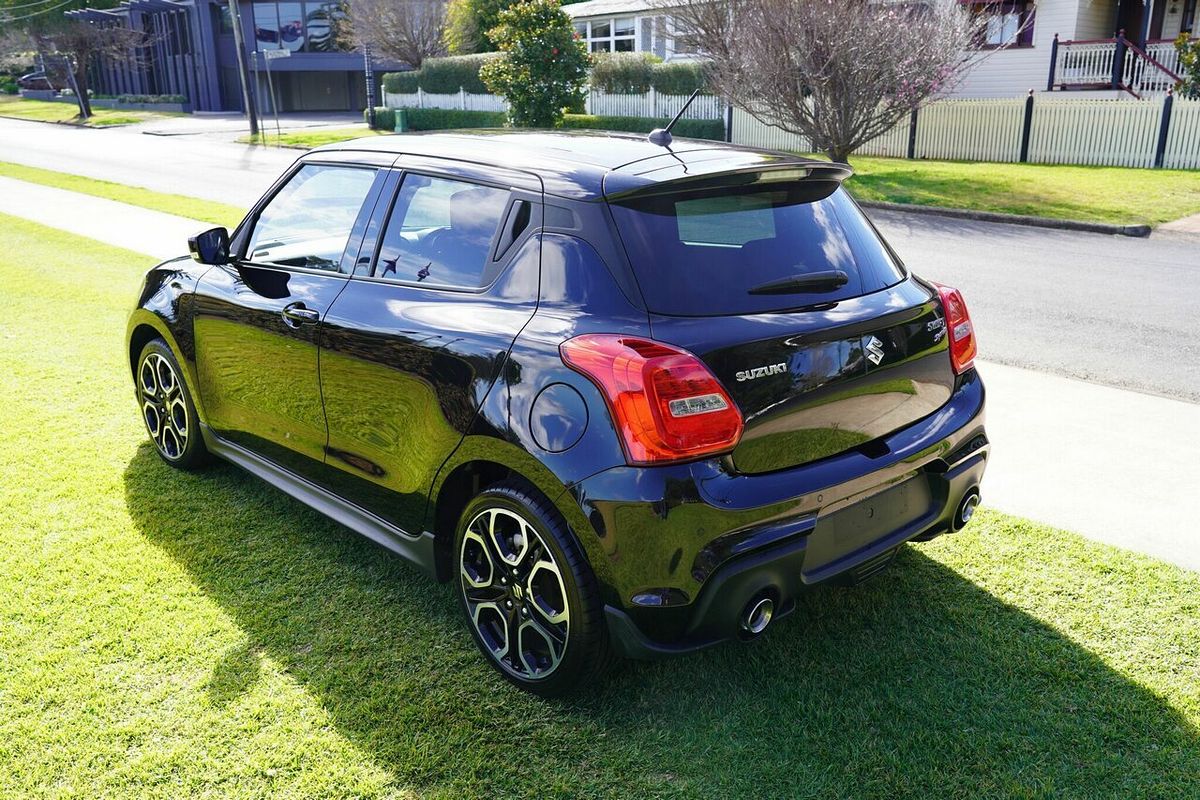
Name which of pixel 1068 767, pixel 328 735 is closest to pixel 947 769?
pixel 1068 767

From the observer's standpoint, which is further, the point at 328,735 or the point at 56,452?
the point at 56,452

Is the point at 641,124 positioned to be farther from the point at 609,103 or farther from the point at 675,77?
the point at 609,103

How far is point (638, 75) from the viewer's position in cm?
3003

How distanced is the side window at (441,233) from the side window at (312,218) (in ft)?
0.91

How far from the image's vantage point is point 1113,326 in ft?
27.4

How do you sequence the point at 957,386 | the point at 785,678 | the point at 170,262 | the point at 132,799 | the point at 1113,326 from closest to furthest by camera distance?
the point at 132,799, the point at 785,678, the point at 957,386, the point at 170,262, the point at 1113,326

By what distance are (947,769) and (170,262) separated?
4.28 m

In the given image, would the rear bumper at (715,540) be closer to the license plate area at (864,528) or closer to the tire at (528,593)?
the license plate area at (864,528)

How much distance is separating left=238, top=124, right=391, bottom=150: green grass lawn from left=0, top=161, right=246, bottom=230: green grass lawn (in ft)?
29.7

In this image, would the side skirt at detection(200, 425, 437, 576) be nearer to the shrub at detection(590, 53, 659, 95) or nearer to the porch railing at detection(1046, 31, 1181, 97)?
the porch railing at detection(1046, 31, 1181, 97)

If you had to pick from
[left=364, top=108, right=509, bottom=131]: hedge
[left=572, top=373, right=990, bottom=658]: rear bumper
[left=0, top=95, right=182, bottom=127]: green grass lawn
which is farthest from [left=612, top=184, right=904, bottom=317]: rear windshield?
[left=0, top=95, right=182, bottom=127]: green grass lawn

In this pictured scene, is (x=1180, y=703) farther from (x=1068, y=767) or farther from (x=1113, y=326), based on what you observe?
(x=1113, y=326)

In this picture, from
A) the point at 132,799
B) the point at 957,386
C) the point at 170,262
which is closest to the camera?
the point at 132,799

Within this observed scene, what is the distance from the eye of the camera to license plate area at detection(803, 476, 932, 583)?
301cm
